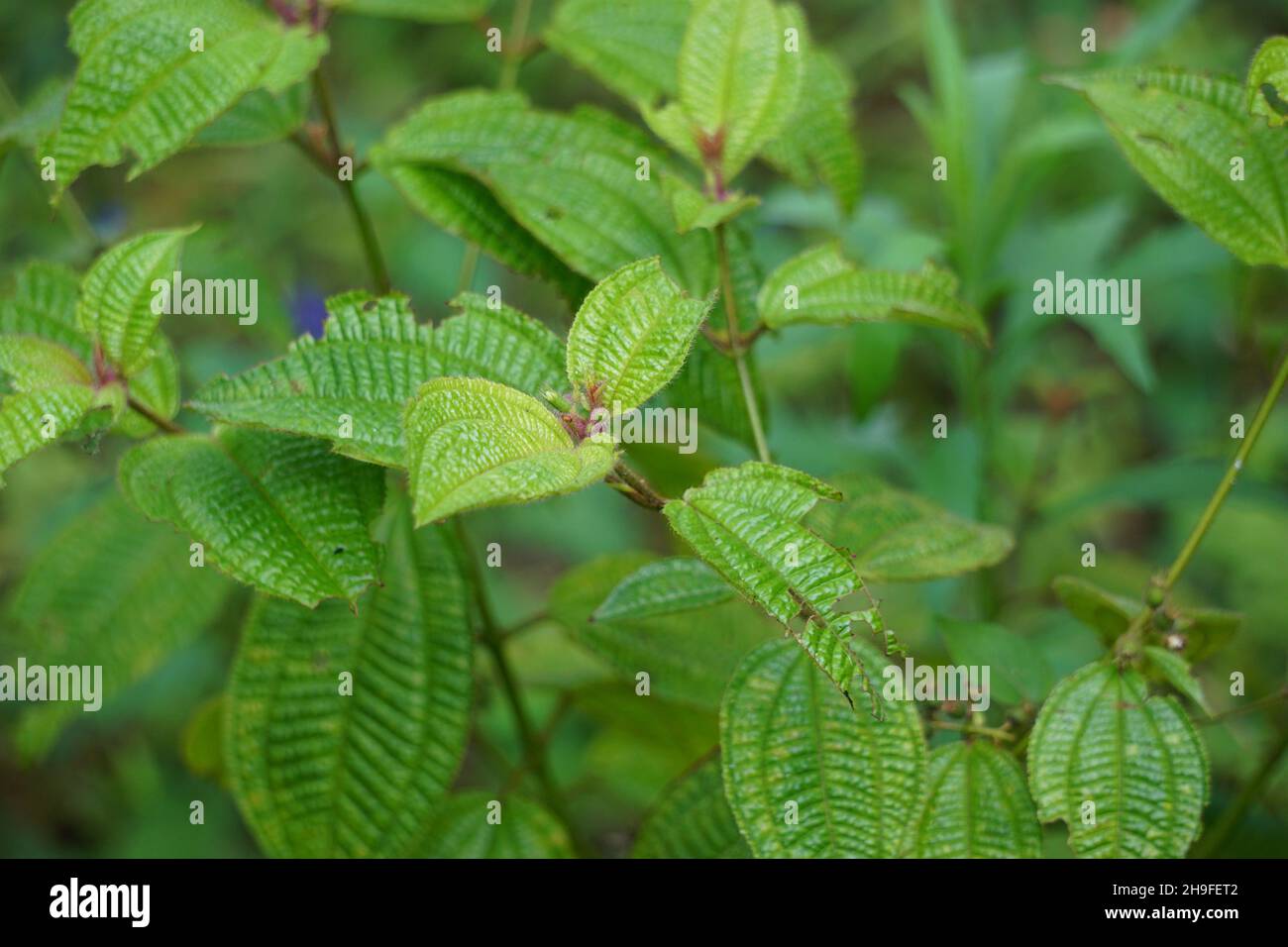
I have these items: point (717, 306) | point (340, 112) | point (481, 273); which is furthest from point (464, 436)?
point (340, 112)

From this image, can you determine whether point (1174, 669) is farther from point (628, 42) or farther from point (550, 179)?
point (628, 42)

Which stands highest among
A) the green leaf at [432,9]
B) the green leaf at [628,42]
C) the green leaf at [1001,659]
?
the green leaf at [432,9]

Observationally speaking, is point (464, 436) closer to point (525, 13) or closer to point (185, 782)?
point (525, 13)

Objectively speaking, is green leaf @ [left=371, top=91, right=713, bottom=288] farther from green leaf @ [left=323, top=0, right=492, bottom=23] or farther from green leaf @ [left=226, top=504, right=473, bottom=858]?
green leaf @ [left=226, top=504, right=473, bottom=858]

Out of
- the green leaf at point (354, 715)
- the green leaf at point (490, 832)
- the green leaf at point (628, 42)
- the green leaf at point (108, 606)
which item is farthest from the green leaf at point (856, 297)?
the green leaf at point (108, 606)

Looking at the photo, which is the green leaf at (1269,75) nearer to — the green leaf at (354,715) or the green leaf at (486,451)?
the green leaf at (486,451)

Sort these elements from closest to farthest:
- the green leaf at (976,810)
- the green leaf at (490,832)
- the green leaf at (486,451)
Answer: the green leaf at (486,451), the green leaf at (976,810), the green leaf at (490,832)

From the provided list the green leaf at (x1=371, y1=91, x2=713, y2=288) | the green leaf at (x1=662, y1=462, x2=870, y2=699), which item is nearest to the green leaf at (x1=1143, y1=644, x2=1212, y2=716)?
the green leaf at (x1=662, y1=462, x2=870, y2=699)
